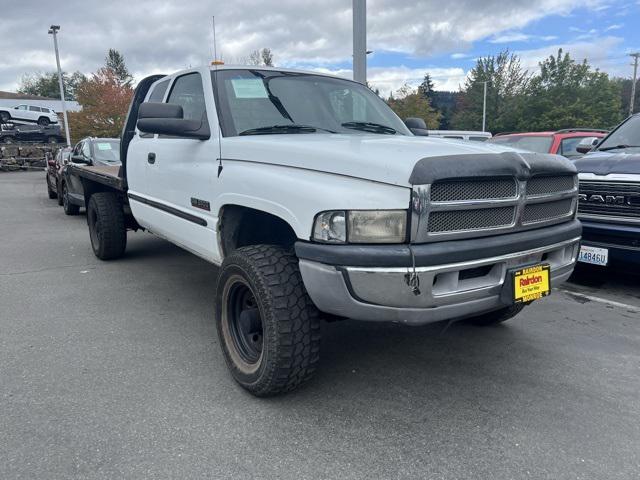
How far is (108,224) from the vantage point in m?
6.08

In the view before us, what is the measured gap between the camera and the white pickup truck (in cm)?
247

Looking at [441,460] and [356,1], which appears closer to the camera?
[441,460]

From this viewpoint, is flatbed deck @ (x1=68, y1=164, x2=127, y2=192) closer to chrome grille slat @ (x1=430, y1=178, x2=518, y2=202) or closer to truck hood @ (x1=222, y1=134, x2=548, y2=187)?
truck hood @ (x1=222, y1=134, x2=548, y2=187)

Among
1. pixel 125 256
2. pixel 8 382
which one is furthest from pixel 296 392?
pixel 125 256

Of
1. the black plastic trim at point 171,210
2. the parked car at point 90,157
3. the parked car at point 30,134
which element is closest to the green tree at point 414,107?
the parked car at point 30,134

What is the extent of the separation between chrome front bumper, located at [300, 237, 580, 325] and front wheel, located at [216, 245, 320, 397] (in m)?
0.18

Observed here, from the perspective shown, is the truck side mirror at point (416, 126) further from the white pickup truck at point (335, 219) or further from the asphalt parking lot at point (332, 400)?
the asphalt parking lot at point (332, 400)

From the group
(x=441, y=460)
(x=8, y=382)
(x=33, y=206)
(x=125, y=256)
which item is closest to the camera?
(x=441, y=460)

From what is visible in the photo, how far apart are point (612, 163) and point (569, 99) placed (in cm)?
4723

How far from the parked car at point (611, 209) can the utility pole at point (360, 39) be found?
381cm

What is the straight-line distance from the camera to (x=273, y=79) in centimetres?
388

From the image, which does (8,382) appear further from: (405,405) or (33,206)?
(33,206)

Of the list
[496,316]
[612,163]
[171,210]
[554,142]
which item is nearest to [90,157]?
[171,210]

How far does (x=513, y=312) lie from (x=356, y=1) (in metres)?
5.76
